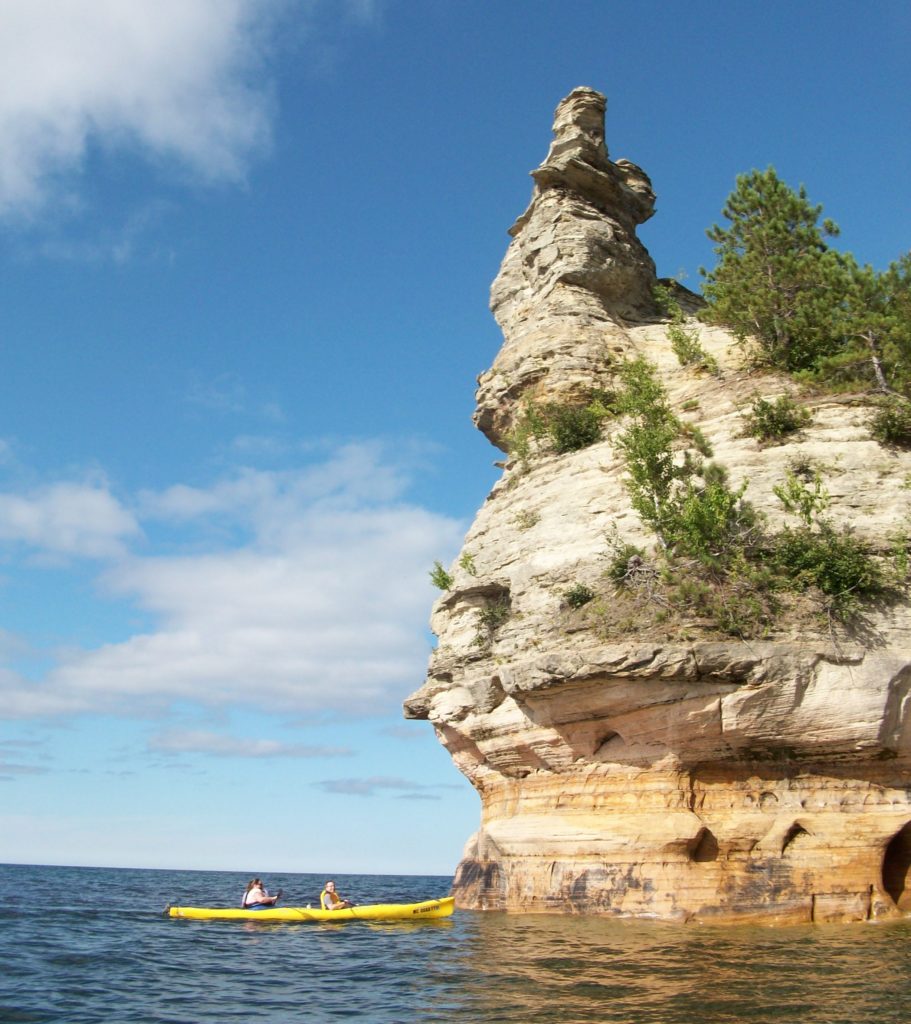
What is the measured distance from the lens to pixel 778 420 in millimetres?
25516

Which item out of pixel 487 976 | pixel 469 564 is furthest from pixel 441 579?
pixel 487 976

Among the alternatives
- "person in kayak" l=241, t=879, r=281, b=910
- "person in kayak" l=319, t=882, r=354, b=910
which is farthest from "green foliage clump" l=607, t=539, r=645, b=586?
"person in kayak" l=241, t=879, r=281, b=910

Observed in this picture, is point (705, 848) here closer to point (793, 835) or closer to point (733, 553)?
point (793, 835)

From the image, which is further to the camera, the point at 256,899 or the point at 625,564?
the point at 256,899

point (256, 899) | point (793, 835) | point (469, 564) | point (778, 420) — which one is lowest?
point (256, 899)

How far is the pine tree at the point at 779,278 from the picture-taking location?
2859 centimetres

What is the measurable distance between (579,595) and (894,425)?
9.89 meters

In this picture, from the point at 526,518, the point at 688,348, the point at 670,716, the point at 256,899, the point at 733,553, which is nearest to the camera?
the point at 670,716

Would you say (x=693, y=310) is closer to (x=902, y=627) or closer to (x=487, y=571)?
(x=487, y=571)

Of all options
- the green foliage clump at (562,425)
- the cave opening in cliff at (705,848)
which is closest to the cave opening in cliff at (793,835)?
the cave opening in cliff at (705,848)

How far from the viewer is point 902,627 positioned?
20.7 m

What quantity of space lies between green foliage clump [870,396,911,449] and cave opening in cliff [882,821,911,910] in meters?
10.4

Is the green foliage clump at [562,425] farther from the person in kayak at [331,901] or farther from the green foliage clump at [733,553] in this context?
the person in kayak at [331,901]

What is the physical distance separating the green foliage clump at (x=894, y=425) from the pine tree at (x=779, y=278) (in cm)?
374
